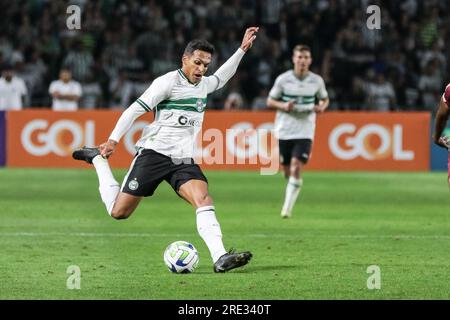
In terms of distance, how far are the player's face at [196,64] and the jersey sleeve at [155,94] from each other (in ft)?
0.70

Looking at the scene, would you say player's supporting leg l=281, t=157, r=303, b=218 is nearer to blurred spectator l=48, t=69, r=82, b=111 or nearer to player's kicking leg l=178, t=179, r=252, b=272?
player's kicking leg l=178, t=179, r=252, b=272

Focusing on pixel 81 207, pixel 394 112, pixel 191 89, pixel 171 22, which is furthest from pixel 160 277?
pixel 171 22

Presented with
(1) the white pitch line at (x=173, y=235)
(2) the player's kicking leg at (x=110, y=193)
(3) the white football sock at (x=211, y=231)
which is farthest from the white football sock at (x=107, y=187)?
(1) the white pitch line at (x=173, y=235)

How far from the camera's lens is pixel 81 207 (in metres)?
15.6

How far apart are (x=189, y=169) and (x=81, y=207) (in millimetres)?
5992

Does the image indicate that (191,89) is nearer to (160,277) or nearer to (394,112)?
(160,277)

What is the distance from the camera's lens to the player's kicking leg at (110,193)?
33.1 ft

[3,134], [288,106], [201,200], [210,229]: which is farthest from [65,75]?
[210,229]

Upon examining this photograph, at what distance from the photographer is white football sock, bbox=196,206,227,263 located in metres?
9.53

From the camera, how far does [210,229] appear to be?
31.4 ft

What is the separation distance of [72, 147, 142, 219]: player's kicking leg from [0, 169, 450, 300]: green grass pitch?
0.50 m

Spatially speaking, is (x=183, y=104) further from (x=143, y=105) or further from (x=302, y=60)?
(x=302, y=60)

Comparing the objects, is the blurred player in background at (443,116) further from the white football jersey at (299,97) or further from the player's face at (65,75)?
the player's face at (65,75)

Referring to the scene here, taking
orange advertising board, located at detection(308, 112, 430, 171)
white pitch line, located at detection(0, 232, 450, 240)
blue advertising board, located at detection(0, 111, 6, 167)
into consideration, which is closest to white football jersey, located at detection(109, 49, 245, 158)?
white pitch line, located at detection(0, 232, 450, 240)
